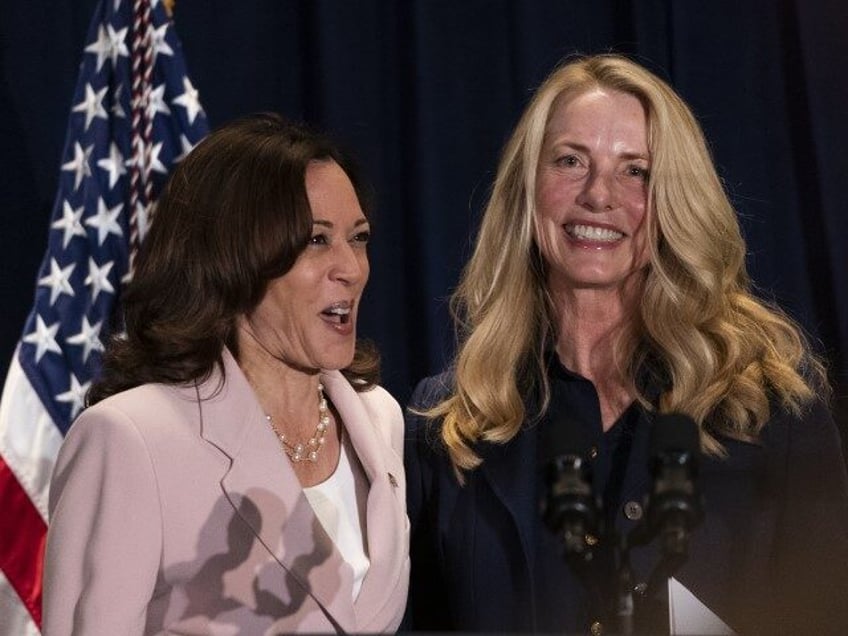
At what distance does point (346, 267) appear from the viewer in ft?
7.52

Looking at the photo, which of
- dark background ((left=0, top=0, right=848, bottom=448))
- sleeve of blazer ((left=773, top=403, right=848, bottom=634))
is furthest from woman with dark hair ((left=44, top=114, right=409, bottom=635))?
dark background ((left=0, top=0, right=848, bottom=448))

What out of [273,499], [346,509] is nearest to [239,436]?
[273,499]

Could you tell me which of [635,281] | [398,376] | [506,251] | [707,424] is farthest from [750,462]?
[398,376]

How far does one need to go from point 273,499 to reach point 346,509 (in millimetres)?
197

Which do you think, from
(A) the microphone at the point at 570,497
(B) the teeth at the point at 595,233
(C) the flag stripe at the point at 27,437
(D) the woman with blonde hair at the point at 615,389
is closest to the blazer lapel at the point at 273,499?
(D) the woman with blonde hair at the point at 615,389

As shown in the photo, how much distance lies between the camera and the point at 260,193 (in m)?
2.25

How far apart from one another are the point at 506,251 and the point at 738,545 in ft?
2.18

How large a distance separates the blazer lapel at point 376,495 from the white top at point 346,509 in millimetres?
20

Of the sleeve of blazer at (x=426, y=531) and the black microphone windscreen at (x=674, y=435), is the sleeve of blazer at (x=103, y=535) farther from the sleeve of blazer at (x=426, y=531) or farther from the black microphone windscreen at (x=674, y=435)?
the black microphone windscreen at (x=674, y=435)

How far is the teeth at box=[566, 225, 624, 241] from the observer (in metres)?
2.39

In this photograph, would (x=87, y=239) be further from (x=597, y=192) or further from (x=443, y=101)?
(x=597, y=192)

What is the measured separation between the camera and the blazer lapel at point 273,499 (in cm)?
212

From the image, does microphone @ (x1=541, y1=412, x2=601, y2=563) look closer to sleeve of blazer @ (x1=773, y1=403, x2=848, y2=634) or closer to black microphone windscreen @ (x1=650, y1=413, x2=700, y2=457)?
black microphone windscreen @ (x1=650, y1=413, x2=700, y2=457)

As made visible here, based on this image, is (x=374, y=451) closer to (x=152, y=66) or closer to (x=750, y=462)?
(x=750, y=462)
